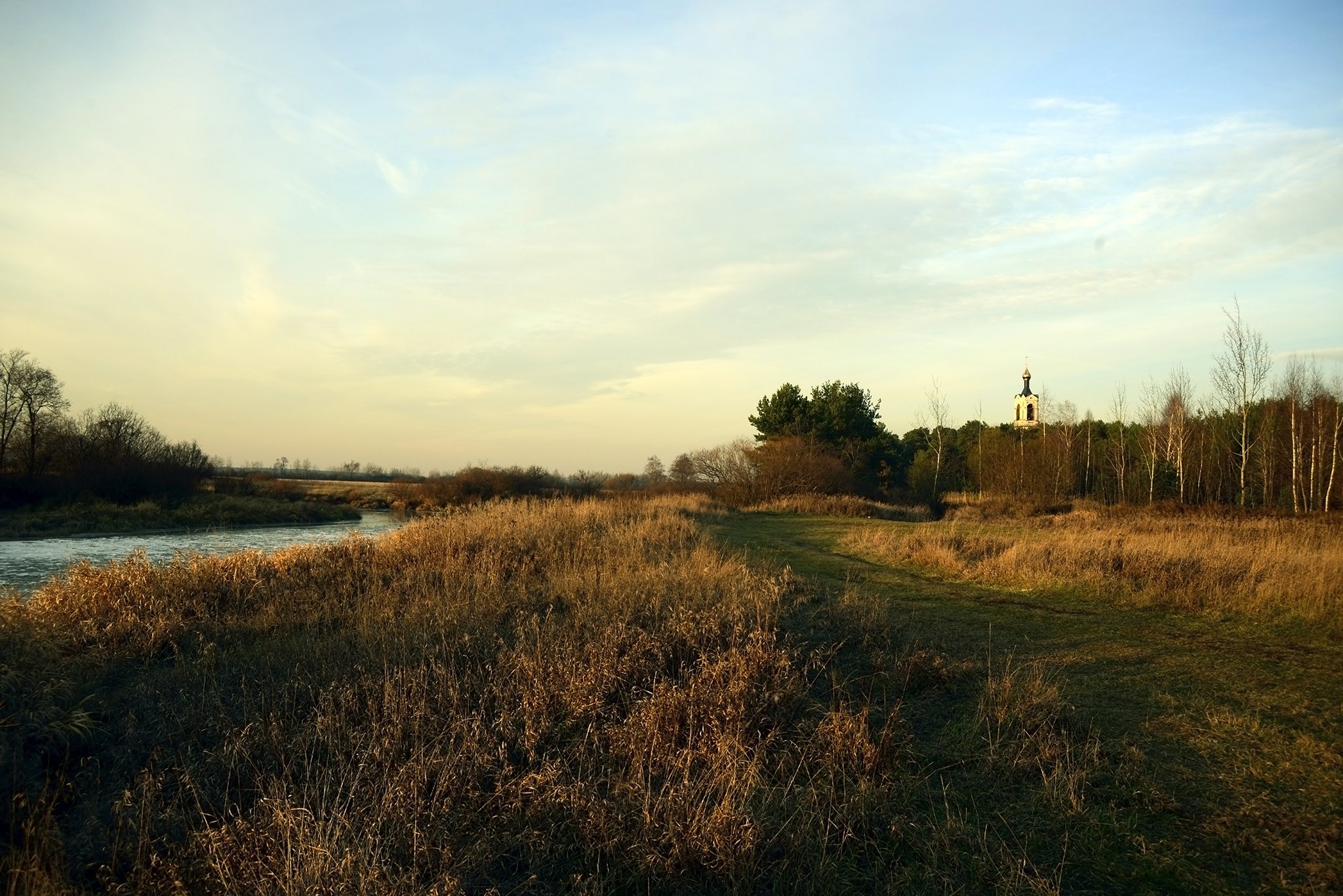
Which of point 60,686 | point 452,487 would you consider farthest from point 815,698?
point 452,487

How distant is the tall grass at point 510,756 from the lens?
3.64 metres

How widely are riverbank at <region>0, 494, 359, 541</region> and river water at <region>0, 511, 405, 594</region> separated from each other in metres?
1.33

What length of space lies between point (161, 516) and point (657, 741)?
3217 centimetres

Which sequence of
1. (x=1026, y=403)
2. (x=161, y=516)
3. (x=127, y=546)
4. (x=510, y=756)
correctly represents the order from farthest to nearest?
(x=1026, y=403), (x=161, y=516), (x=127, y=546), (x=510, y=756)

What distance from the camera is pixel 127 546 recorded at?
21.3 meters

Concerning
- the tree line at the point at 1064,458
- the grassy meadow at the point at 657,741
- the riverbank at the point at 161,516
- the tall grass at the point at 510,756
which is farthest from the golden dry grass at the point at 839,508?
the tall grass at the point at 510,756

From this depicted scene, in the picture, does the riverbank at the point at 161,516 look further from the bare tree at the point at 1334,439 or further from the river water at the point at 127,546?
the bare tree at the point at 1334,439

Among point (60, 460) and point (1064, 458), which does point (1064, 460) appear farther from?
point (60, 460)

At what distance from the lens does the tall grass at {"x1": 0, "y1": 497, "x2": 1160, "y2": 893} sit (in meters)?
3.64

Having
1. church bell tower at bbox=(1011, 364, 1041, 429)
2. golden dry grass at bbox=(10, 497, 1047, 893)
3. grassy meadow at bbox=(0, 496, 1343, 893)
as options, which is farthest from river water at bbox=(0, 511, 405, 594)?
church bell tower at bbox=(1011, 364, 1041, 429)

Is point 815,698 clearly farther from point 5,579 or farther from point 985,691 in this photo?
point 5,579

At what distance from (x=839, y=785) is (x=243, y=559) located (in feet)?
32.0

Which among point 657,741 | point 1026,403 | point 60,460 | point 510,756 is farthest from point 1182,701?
point 1026,403

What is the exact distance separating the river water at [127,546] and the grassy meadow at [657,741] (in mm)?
5300
